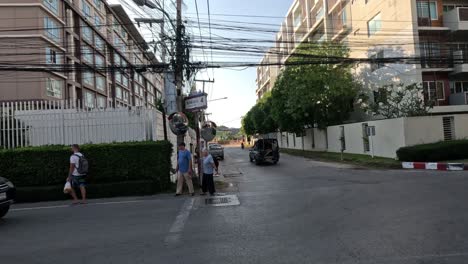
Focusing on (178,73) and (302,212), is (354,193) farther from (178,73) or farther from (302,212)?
(178,73)

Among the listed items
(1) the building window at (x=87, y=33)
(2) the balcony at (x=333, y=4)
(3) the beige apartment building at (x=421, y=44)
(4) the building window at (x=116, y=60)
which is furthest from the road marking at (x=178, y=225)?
(4) the building window at (x=116, y=60)

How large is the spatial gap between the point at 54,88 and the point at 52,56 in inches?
127

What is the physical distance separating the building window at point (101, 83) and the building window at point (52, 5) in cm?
1382

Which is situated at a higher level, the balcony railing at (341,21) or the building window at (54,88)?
the balcony railing at (341,21)

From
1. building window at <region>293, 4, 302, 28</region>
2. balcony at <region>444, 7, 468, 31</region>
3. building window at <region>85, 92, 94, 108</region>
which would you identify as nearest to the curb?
balcony at <region>444, 7, 468, 31</region>

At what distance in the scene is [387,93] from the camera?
89.7 ft

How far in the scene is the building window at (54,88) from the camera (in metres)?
40.1

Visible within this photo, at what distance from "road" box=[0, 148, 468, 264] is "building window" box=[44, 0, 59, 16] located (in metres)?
34.9

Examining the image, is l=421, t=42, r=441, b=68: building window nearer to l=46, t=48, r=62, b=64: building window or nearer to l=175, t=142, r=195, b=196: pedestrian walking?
l=175, t=142, r=195, b=196: pedestrian walking

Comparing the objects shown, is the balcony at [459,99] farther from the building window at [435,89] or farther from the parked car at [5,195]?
the parked car at [5,195]

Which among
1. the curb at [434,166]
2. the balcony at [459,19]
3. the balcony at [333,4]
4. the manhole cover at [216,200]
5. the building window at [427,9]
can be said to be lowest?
the manhole cover at [216,200]

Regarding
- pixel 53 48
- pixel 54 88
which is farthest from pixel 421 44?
pixel 53 48

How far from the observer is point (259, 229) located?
24.5 feet

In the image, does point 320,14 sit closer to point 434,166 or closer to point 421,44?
point 421,44
